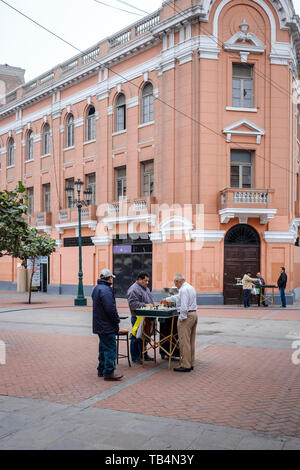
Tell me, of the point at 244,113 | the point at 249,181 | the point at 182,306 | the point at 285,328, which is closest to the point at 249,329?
the point at 285,328

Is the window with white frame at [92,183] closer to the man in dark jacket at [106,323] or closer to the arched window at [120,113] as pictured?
the arched window at [120,113]

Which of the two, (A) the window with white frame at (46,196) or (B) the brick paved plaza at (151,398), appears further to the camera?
(A) the window with white frame at (46,196)

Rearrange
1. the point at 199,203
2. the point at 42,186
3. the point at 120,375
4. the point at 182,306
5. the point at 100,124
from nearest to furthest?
the point at 120,375, the point at 182,306, the point at 199,203, the point at 100,124, the point at 42,186

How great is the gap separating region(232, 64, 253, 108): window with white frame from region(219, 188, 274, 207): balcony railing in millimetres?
4396

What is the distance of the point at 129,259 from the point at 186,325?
17.2 m

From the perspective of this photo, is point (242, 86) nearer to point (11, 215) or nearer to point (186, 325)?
point (186, 325)

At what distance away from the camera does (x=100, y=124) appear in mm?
27922

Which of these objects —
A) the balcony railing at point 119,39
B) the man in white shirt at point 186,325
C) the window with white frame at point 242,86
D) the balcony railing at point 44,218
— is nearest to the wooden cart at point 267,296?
the window with white frame at point 242,86

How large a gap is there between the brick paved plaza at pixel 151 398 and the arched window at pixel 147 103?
50.9ft

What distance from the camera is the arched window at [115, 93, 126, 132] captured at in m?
26.9

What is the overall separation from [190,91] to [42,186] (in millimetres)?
14442

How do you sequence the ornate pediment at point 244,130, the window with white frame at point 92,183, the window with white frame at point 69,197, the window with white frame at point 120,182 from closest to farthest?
1. the ornate pediment at point 244,130
2. the window with white frame at point 120,182
3. the window with white frame at point 92,183
4. the window with white frame at point 69,197

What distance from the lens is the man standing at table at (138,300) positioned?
9422 mm

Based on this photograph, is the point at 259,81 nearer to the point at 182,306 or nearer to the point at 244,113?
the point at 244,113
